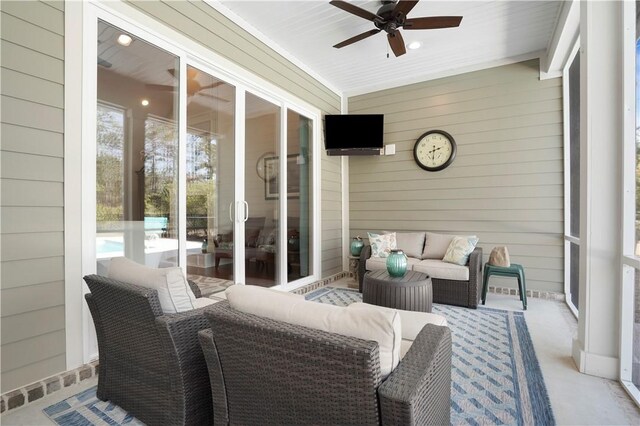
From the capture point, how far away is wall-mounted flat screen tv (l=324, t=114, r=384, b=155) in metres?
4.96

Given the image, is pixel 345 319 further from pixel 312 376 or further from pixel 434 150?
pixel 434 150

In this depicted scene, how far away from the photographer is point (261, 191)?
3.91 meters

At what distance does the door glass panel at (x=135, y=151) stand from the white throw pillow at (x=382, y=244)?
2696 millimetres

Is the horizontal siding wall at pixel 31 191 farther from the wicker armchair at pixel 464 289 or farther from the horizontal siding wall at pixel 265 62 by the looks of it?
the wicker armchair at pixel 464 289

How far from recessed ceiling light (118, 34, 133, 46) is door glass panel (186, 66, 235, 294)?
541 mm

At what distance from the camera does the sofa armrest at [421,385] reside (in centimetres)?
88

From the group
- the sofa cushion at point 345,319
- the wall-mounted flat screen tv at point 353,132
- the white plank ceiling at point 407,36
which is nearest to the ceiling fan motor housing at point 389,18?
the white plank ceiling at point 407,36

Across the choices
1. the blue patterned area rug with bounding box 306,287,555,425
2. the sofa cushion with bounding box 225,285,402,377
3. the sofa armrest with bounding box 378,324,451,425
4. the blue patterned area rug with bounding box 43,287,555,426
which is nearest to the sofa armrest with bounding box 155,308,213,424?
the sofa cushion with bounding box 225,285,402,377

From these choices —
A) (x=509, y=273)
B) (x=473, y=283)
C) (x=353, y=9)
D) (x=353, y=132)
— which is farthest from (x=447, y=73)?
(x=473, y=283)

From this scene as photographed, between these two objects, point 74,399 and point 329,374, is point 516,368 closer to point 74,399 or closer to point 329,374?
point 329,374

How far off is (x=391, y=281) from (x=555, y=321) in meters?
1.88

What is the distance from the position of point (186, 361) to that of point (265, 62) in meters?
3.48

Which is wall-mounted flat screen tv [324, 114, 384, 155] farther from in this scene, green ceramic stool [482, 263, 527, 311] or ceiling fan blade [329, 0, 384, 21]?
green ceramic stool [482, 263, 527, 311]

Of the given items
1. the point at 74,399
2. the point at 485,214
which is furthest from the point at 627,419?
the point at 74,399
